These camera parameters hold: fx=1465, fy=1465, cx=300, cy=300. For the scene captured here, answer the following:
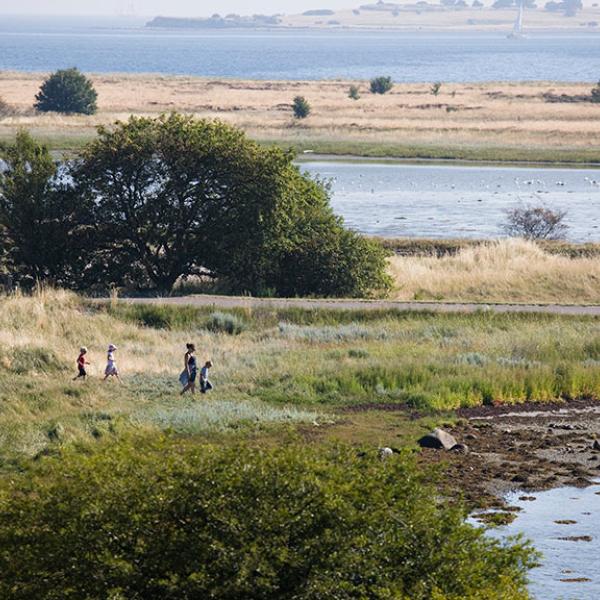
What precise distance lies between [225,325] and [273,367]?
4306 mm

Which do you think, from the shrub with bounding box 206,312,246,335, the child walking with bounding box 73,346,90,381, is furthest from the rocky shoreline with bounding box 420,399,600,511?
the shrub with bounding box 206,312,246,335

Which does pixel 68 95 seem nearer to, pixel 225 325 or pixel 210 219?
pixel 210 219

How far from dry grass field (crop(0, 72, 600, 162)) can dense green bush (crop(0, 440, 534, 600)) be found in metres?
70.1

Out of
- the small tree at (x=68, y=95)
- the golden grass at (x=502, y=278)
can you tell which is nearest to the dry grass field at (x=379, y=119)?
the small tree at (x=68, y=95)

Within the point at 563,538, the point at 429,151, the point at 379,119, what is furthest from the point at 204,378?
the point at 379,119

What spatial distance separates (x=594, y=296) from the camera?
4550cm

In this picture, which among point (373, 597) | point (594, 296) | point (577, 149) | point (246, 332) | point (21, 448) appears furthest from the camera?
point (577, 149)

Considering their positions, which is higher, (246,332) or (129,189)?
(129,189)

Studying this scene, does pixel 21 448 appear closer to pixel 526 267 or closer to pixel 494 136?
pixel 526 267

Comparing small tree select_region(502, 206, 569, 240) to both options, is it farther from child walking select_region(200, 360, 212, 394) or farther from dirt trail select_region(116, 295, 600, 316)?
child walking select_region(200, 360, 212, 394)

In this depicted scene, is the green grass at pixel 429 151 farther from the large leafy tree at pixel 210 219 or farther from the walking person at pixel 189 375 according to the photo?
the walking person at pixel 189 375

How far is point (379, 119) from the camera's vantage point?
107000 mm

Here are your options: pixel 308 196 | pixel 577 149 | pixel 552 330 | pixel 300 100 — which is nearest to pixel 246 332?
pixel 552 330

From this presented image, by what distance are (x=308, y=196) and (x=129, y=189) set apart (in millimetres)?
6100
